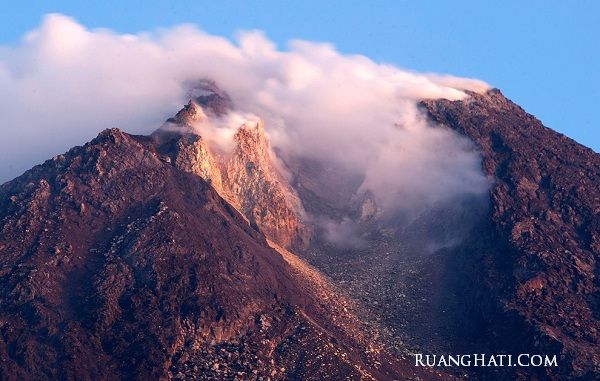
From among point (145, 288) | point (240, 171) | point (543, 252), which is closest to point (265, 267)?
point (145, 288)

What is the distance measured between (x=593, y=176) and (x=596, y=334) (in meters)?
43.5

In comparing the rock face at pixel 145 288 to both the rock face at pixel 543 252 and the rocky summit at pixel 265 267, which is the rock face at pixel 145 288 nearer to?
the rocky summit at pixel 265 267

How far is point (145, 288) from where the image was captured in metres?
146

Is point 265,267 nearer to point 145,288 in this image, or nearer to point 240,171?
point 145,288

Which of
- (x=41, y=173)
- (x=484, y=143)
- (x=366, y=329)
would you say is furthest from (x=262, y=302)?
(x=484, y=143)

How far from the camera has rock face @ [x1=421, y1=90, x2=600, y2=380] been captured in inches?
5930

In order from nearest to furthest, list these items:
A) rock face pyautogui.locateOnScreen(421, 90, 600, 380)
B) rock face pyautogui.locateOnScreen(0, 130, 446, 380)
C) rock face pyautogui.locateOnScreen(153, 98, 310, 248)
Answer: rock face pyautogui.locateOnScreen(0, 130, 446, 380), rock face pyautogui.locateOnScreen(421, 90, 600, 380), rock face pyautogui.locateOnScreen(153, 98, 310, 248)

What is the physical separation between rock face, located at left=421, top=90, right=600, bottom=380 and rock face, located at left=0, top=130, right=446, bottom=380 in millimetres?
16868

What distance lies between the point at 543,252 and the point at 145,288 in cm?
5293

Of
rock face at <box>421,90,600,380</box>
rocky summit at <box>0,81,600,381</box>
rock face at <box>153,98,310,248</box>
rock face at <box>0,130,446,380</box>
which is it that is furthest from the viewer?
rock face at <box>153,98,310,248</box>

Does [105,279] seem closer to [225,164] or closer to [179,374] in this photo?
[179,374]

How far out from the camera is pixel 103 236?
155125mm

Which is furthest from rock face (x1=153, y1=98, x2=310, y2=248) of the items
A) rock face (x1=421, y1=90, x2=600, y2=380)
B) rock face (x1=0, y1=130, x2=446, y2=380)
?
rock face (x1=421, y1=90, x2=600, y2=380)

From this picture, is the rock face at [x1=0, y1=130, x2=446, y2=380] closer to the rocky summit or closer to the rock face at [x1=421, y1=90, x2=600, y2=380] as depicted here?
the rocky summit
